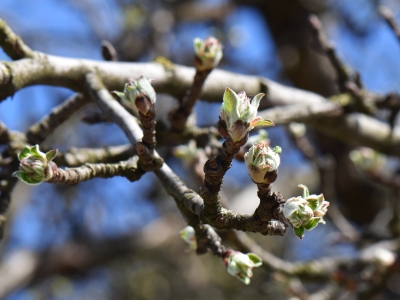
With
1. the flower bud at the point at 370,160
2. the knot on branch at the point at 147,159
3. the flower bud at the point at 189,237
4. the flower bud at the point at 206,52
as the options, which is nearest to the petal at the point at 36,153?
the knot on branch at the point at 147,159

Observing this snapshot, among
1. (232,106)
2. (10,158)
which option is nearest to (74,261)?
(10,158)

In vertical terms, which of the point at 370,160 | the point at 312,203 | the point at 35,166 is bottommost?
the point at 370,160

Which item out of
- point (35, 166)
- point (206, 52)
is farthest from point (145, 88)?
point (206, 52)

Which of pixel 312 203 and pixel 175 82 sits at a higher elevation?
pixel 312 203

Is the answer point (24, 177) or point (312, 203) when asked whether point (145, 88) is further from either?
point (312, 203)

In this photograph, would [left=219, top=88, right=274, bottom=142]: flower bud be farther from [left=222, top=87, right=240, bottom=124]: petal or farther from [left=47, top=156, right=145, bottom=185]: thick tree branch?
[left=47, top=156, right=145, bottom=185]: thick tree branch
